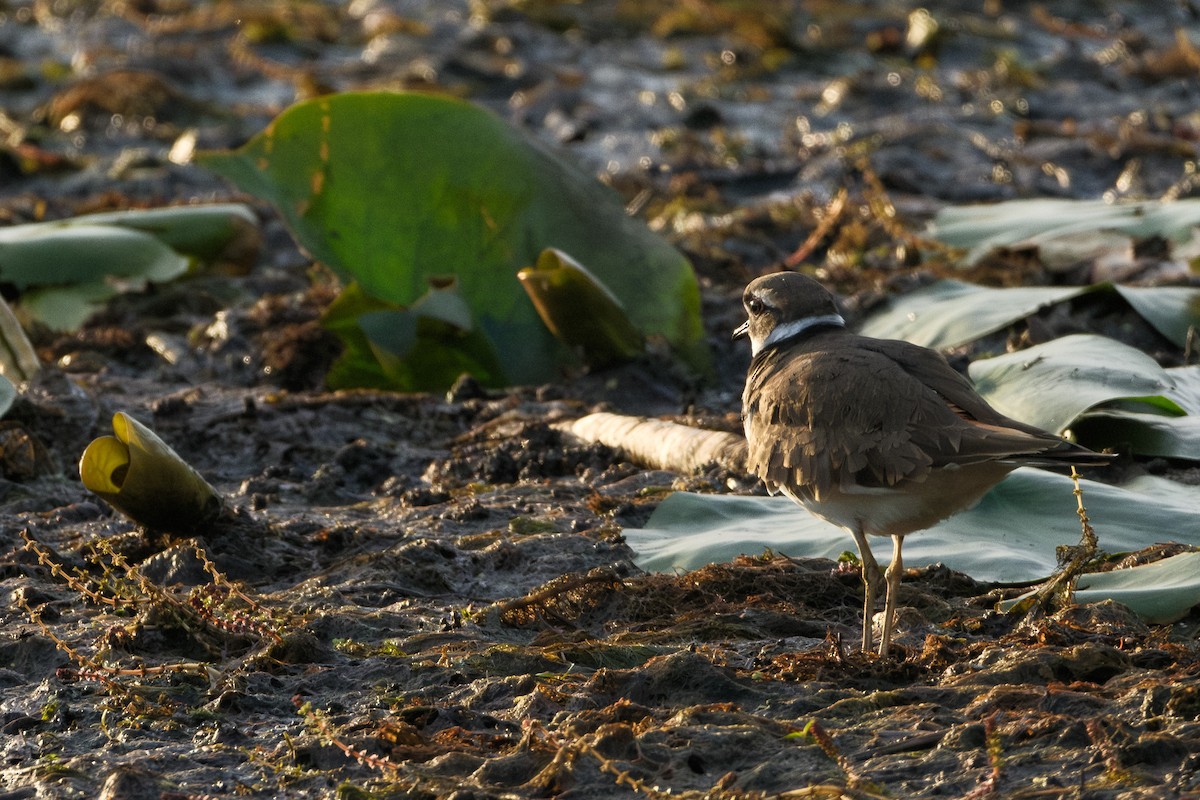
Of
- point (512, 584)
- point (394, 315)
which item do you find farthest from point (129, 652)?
point (394, 315)

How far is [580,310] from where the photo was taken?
5762 millimetres

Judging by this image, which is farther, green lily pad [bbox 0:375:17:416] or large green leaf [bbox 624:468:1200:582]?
green lily pad [bbox 0:375:17:416]

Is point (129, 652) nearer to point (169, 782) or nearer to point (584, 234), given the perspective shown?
point (169, 782)

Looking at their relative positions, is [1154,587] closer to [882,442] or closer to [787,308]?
[882,442]

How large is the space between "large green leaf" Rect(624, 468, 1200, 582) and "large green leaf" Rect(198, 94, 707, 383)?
5.57 ft

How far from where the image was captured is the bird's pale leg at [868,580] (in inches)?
138

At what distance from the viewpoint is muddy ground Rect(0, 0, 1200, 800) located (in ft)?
9.61

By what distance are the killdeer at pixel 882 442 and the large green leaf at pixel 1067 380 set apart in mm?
876

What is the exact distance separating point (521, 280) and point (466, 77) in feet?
22.6

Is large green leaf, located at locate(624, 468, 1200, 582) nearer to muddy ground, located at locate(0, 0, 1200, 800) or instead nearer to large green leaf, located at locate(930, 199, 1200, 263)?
muddy ground, located at locate(0, 0, 1200, 800)

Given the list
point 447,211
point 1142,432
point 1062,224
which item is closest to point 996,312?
point 1142,432

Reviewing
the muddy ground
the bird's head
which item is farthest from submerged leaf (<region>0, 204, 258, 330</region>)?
the bird's head

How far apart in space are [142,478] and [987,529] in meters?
2.24

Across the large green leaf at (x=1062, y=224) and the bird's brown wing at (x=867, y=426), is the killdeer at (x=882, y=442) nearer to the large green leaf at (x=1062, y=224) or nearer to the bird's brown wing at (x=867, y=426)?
the bird's brown wing at (x=867, y=426)
